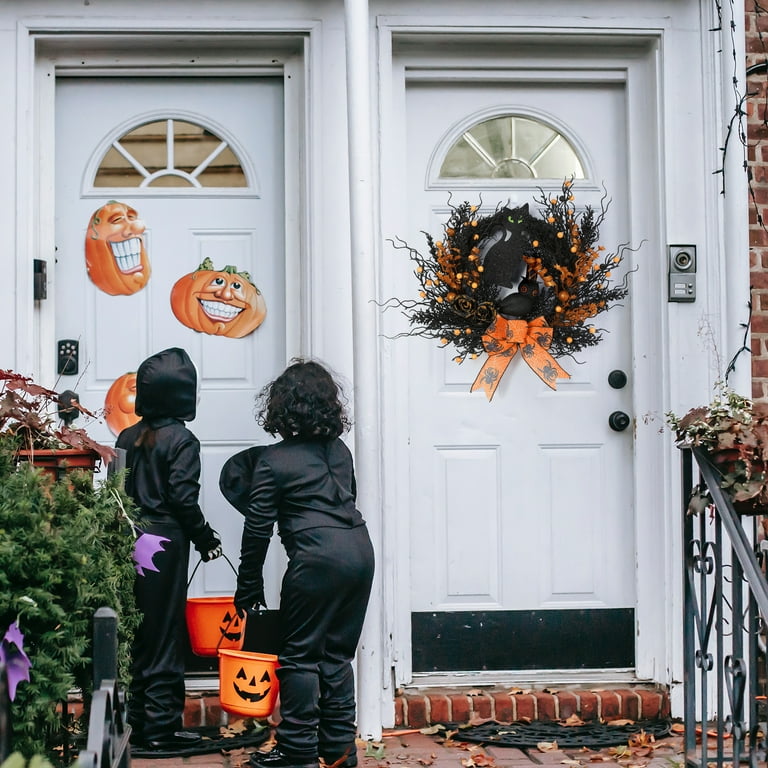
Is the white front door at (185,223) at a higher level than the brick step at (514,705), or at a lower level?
higher

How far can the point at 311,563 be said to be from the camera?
3.88 meters

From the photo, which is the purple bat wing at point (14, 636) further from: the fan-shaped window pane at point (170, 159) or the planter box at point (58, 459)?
the fan-shaped window pane at point (170, 159)

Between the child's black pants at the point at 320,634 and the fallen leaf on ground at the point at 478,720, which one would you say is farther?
A: the fallen leaf on ground at the point at 478,720

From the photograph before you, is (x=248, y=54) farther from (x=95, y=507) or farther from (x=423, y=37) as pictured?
(x=95, y=507)

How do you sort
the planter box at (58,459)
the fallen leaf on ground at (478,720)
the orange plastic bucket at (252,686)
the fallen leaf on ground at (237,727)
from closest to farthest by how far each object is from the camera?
the planter box at (58,459)
the orange plastic bucket at (252,686)
the fallen leaf on ground at (237,727)
the fallen leaf on ground at (478,720)

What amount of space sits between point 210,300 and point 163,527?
1.08m

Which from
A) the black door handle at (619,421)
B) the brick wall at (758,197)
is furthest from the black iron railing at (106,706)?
the brick wall at (758,197)

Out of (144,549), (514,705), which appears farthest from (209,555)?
(514,705)

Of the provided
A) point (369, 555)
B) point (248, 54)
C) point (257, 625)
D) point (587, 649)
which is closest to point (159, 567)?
point (257, 625)

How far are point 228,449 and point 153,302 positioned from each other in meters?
0.71

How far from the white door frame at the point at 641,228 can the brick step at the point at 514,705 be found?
0.46 ft

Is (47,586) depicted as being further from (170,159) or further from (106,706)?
(170,159)

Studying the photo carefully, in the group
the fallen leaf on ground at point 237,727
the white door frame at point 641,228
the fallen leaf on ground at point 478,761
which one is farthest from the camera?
the white door frame at point 641,228

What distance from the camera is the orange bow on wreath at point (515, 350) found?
15.6 feet
